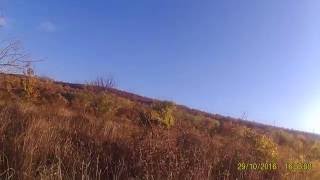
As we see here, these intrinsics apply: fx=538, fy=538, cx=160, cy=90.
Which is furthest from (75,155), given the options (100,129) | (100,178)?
(100,129)

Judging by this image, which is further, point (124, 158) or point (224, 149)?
point (224, 149)

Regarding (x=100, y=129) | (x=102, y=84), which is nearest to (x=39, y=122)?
(x=100, y=129)

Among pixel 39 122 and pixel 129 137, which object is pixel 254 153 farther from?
pixel 39 122

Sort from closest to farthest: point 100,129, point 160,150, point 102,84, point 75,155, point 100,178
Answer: point 100,178 < point 75,155 < point 160,150 < point 100,129 < point 102,84

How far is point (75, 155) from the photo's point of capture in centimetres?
830

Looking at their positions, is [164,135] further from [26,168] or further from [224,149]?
[26,168]

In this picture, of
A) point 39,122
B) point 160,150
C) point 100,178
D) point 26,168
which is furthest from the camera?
point 39,122

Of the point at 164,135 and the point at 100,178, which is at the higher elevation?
the point at 164,135

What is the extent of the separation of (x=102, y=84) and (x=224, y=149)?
163ft

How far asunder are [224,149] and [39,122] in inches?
143

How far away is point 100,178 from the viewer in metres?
7.72
